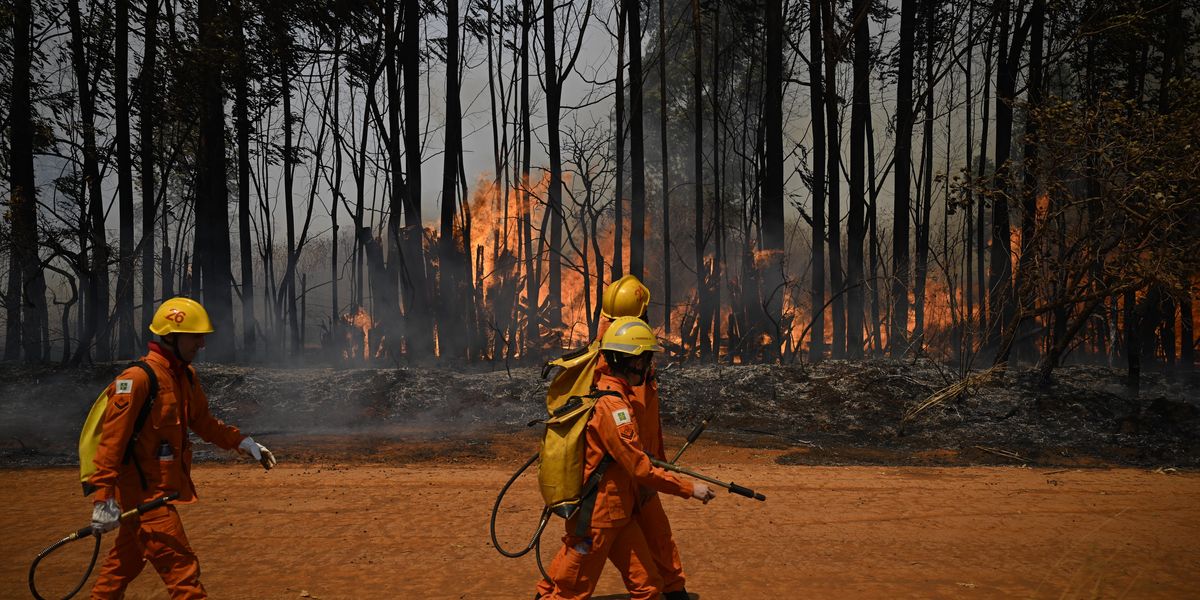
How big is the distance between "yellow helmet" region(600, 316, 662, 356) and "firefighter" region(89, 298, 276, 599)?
2.20m

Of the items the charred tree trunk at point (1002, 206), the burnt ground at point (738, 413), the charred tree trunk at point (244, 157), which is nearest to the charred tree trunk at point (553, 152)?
the burnt ground at point (738, 413)

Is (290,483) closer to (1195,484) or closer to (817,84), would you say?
(1195,484)

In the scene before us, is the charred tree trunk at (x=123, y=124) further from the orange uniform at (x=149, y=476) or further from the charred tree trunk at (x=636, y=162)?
the orange uniform at (x=149, y=476)

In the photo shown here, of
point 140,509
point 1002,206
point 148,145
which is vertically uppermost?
point 148,145

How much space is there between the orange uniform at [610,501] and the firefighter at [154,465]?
6.30 ft

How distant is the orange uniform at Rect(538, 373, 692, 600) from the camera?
3.89 m

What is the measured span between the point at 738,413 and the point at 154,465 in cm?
1151

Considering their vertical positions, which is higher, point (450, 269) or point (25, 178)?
point (25, 178)

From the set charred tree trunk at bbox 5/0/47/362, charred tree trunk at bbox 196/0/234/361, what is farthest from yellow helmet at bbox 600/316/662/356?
charred tree trunk at bbox 5/0/47/362

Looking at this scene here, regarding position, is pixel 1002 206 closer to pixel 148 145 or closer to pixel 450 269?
pixel 450 269

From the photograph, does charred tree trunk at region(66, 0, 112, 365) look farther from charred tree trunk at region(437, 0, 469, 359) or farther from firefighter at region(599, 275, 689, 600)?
firefighter at region(599, 275, 689, 600)

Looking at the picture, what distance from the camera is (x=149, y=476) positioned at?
4.29 metres

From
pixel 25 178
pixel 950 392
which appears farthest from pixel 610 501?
pixel 25 178

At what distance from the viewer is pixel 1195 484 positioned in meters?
9.53
